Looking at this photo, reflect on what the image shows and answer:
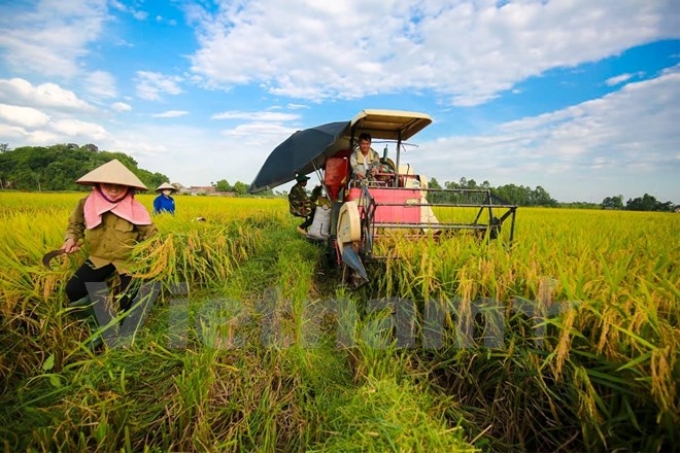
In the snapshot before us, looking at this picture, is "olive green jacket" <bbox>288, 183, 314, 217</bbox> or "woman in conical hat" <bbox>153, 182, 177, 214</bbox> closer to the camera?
"olive green jacket" <bbox>288, 183, 314, 217</bbox>

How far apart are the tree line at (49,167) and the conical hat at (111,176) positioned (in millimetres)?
44729

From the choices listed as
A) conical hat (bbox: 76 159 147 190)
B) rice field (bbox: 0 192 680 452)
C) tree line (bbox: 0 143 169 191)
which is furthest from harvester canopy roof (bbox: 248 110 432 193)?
tree line (bbox: 0 143 169 191)

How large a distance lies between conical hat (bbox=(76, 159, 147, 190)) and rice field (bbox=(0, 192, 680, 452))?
0.64 m

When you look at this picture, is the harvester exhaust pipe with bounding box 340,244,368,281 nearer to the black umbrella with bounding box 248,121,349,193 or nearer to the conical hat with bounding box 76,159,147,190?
the black umbrella with bounding box 248,121,349,193

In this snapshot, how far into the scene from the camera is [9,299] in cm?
259

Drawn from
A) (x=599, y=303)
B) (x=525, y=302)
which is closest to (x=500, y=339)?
(x=525, y=302)

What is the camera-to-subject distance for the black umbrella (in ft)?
16.1

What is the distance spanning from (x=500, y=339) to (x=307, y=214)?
5.03 metres


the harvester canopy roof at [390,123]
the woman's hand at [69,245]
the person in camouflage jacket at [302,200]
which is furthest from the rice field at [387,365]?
the person in camouflage jacket at [302,200]

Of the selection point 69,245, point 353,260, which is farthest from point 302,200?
point 69,245

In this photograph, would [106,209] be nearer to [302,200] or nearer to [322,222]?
[322,222]

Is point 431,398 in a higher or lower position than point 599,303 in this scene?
lower

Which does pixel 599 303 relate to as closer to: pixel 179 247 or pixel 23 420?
pixel 23 420

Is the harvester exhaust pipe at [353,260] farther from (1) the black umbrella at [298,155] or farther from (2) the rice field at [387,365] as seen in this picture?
(1) the black umbrella at [298,155]
